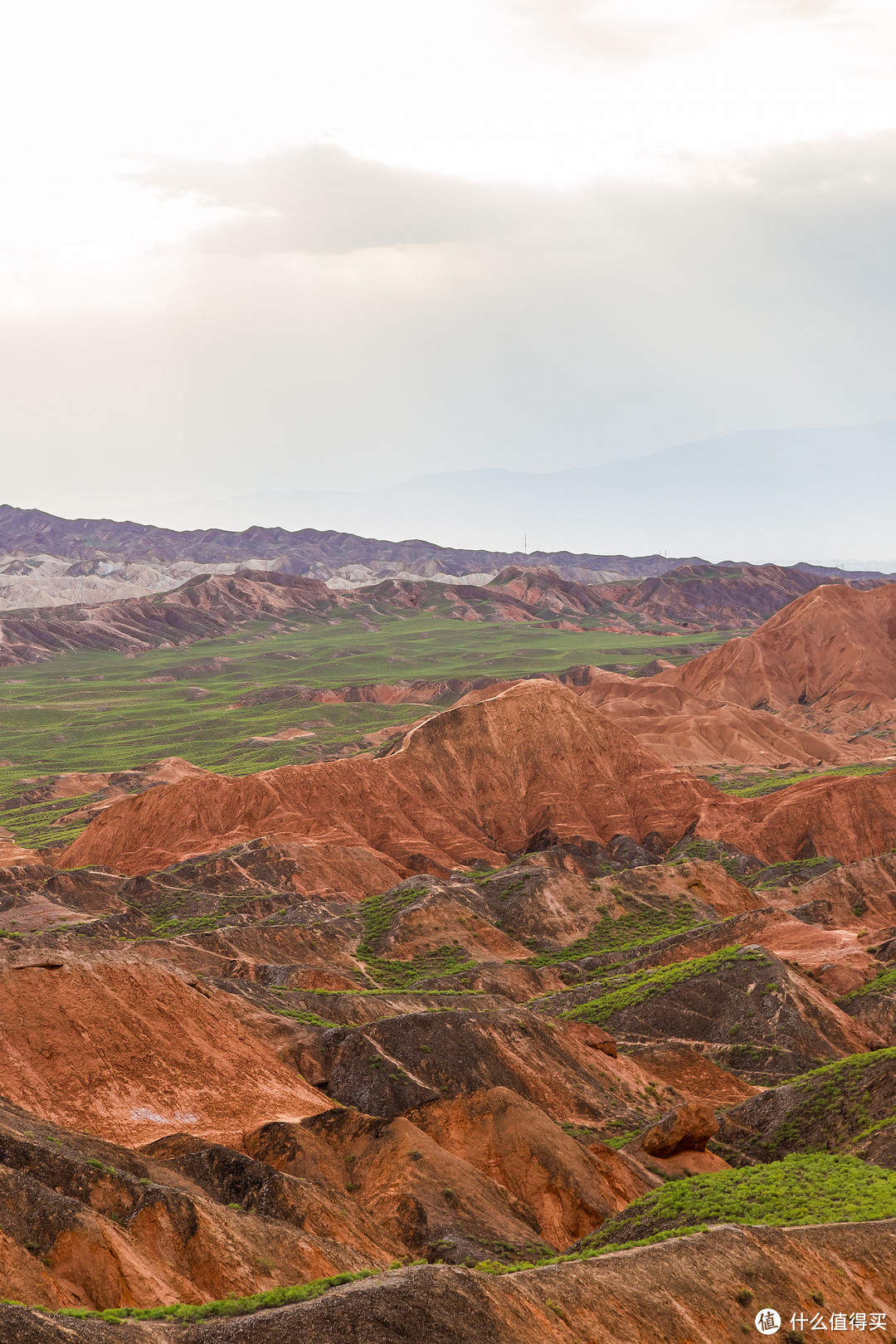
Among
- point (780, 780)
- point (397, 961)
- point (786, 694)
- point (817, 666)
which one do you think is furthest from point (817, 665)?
point (397, 961)

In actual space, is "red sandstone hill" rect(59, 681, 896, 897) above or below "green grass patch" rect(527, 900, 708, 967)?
above

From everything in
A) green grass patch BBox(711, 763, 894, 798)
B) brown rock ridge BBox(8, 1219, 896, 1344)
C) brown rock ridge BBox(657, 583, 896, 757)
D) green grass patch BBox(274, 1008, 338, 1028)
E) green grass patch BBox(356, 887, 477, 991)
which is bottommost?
green grass patch BBox(356, 887, 477, 991)

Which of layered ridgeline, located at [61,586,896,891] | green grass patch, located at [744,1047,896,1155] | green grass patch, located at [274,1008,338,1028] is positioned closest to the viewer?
green grass patch, located at [744,1047,896,1155]

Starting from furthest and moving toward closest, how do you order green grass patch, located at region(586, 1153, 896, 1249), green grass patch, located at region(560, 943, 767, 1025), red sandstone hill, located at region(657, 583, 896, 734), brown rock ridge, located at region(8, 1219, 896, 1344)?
red sandstone hill, located at region(657, 583, 896, 734) → green grass patch, located at region(560, 943, 767, 1025) → green grass patch, located at region(586, 1153, 896, 1249) → brown rock ridge, located at region(8, 1219, 896, 1344)

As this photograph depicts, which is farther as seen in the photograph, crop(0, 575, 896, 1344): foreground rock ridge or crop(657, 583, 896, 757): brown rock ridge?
crop(657, 583, 896, 757): brown rock ridge

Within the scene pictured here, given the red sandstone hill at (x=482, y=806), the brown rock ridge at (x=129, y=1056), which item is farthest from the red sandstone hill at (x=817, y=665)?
the brown rock ridge at (x=129, y=1056)

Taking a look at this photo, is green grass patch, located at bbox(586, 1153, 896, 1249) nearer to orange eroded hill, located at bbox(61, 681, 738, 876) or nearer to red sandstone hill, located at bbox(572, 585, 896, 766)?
orange eroded hill, located at bbox(61, 681, 738, 876)

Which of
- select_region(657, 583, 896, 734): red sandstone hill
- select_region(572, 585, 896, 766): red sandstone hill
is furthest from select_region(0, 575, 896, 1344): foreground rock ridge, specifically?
select_region(657, 583, 896, 734): red sandstone hill

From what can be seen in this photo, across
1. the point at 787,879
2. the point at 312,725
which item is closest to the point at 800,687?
the point at 312,725

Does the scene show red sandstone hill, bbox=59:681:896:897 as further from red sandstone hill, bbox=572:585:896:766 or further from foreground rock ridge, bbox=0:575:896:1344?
red sandstone hill, bbox=572:585:896:766
